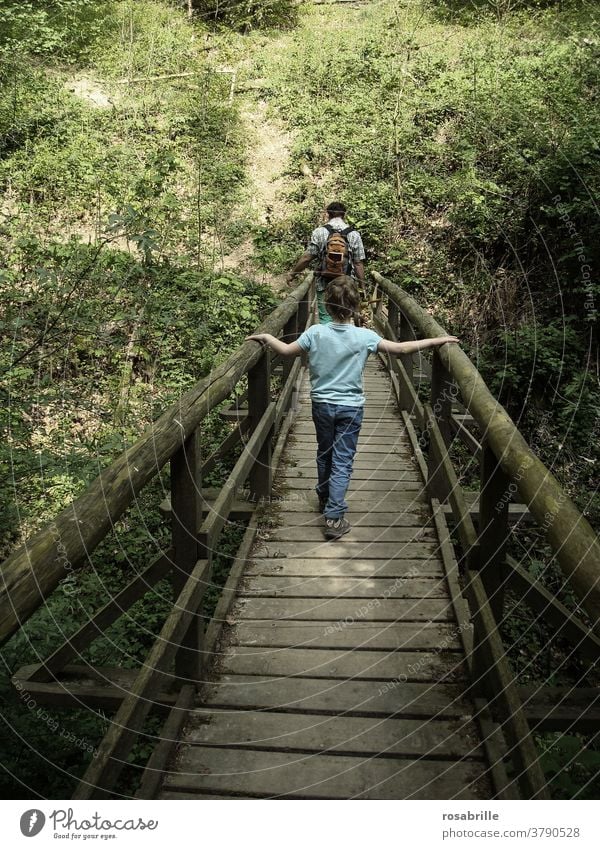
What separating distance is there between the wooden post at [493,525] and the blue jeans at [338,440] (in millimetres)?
1620

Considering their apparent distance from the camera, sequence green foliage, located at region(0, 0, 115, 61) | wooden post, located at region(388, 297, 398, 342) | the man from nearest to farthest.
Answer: the man → wooden post, located at region(388, 297, 398, 342) → green foliage, located at region(0, 0, 115, 61)

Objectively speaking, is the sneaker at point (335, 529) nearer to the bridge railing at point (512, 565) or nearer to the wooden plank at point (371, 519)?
the wooden plank at point (371, 519)

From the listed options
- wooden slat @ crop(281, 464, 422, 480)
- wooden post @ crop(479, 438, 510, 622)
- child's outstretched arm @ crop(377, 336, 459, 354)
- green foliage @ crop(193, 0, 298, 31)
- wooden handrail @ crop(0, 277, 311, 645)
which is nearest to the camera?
wooden handrail @ crop(0, 277, 311, 645)

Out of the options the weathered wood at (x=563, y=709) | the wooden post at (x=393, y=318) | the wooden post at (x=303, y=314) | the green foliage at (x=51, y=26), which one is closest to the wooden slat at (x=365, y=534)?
the weathered wood at (x=563, y=709)

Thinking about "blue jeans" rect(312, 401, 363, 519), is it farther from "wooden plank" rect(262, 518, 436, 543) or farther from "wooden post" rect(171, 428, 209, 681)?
"wooden post" rect(171, 428, 209, 681)

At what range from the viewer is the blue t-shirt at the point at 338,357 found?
158 inches

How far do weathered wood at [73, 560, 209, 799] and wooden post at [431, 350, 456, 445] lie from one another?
214cm

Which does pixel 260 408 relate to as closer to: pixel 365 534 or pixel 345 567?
pixel 365 534

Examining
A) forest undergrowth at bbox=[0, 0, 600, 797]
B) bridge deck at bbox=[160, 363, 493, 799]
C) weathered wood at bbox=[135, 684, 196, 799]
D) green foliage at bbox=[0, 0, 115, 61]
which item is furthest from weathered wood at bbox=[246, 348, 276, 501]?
green foliage at bbox=[0, 0, 115, 61]

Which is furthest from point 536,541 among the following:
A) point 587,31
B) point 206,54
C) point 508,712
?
point 206,54

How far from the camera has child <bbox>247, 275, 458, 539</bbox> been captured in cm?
392

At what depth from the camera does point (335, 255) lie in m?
5.79

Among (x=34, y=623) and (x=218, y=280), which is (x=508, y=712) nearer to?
(x=34, y=623)

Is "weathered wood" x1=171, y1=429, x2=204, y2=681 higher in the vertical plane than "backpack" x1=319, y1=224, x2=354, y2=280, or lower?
lower
